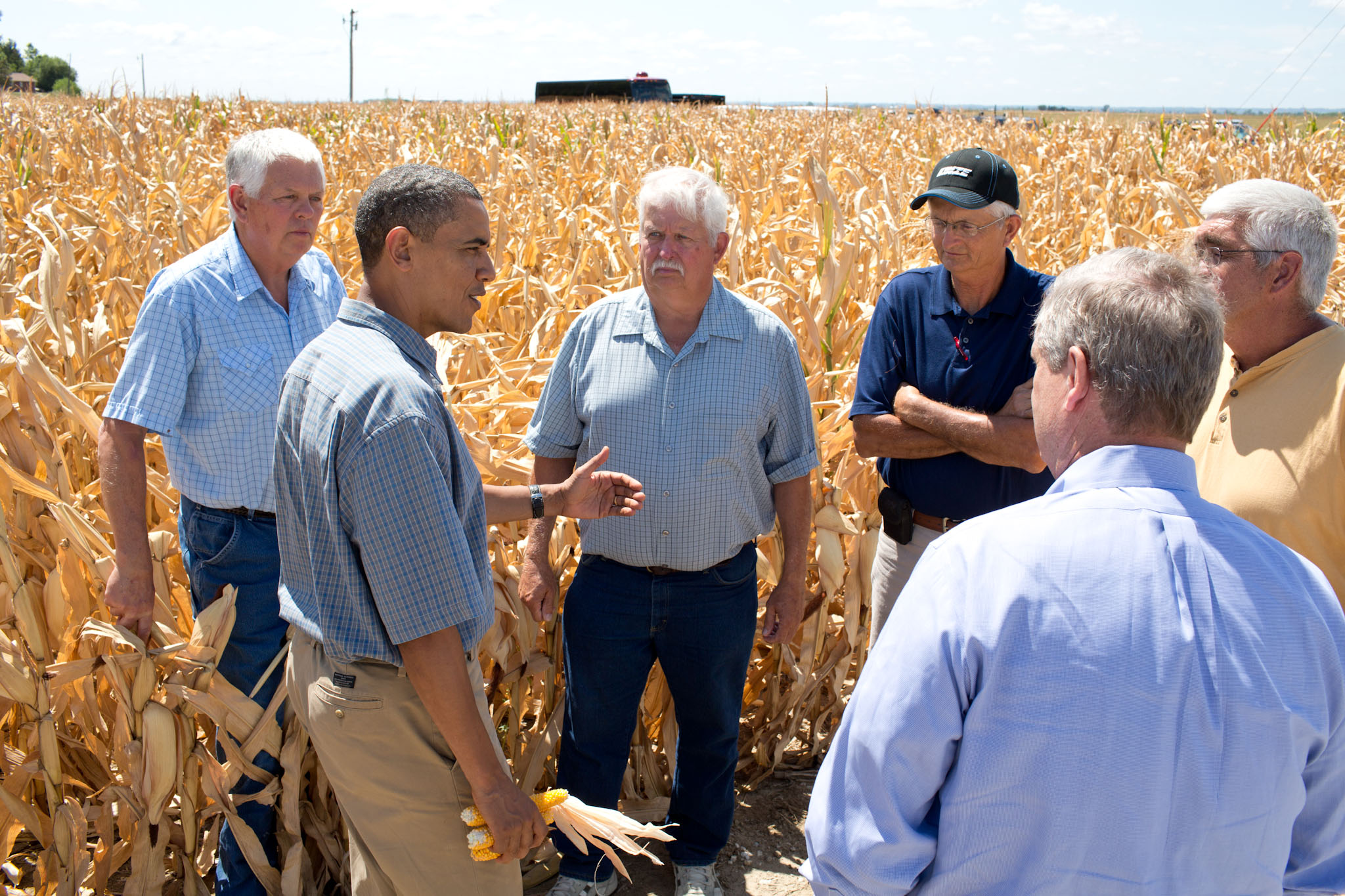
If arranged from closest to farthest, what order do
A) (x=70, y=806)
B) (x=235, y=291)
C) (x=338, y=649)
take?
(x=338, y=649) → (x=70, y=806) → (x=235, y=291)

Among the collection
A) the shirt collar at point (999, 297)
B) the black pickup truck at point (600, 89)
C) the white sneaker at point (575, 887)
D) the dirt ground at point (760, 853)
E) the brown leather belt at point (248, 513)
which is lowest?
the dirt ground at point (760, 853)

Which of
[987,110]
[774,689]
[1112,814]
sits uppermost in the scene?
[987,110]

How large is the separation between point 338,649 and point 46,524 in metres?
1.29

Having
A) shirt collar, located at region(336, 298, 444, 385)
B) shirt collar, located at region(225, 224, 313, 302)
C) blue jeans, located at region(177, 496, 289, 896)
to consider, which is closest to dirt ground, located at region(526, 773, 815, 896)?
blue jeans, located at region(177, 496, 289, 896)

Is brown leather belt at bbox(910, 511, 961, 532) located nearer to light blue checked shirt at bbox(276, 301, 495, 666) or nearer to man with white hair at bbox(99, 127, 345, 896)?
light blue checked shirt at bbox(276, 301, 495, 666)

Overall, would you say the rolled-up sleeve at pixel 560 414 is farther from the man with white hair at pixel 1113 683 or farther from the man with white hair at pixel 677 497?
the man with white hair at pixel 1113 683

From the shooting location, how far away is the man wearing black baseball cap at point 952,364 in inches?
97.7

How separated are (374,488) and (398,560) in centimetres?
12

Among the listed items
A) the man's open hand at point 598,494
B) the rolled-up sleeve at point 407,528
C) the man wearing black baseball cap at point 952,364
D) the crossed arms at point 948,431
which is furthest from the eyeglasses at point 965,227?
the rolled-up sleeve at point 407,528

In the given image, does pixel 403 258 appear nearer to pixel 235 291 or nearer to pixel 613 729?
pixel 235 291

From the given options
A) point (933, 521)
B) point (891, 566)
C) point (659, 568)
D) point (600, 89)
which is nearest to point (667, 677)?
point (659, 568)

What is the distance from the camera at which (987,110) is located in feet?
57.6

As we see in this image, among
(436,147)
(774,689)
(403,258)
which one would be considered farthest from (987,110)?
(403,258)

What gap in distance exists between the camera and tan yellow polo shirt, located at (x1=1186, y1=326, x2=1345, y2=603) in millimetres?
2070
